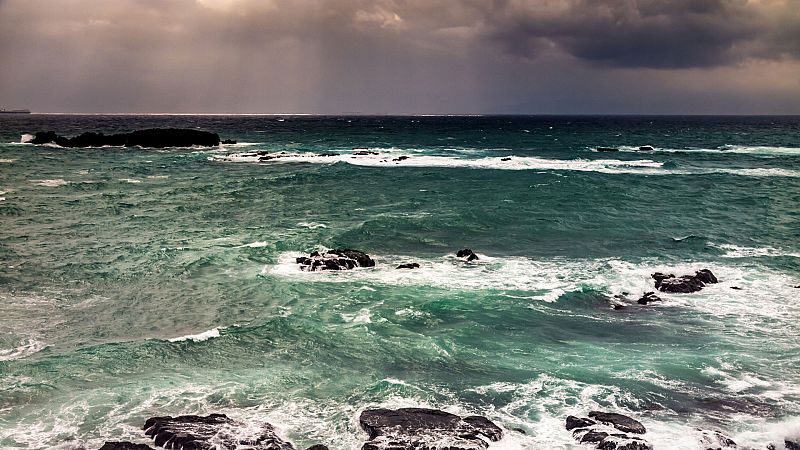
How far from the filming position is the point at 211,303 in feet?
78.0

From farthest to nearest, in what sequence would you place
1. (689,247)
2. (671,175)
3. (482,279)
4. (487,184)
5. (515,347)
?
(671,175)
(487,184)
(689,247)
(482,279)
(515,347)

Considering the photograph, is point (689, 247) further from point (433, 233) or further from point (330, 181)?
point (330, 181)

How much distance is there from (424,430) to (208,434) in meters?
4.95

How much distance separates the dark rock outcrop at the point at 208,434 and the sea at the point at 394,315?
577mm

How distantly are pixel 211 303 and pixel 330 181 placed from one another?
3519cm

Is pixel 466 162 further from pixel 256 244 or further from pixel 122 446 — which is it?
pixel 122 446

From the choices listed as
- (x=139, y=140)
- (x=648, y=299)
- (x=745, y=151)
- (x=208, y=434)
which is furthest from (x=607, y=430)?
(x=139, y=140)

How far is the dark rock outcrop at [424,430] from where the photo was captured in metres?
13.4

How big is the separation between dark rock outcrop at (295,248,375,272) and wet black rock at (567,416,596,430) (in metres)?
15.4

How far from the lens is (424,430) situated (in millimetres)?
14031

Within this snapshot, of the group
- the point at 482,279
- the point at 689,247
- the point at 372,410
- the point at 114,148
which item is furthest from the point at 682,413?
the point at 114,148

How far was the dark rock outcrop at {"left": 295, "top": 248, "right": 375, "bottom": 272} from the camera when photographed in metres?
28.3

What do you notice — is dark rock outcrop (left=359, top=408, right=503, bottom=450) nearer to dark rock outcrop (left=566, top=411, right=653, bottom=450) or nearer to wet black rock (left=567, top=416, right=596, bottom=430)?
wet black rock (left=567, top=416, right=596, bottom=430)

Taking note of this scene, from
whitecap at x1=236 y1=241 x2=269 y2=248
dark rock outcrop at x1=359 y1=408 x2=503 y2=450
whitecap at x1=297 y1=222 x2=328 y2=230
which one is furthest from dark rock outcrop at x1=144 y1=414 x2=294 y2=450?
whitecap at x1=297 y1=222 x2=328 y2=230
